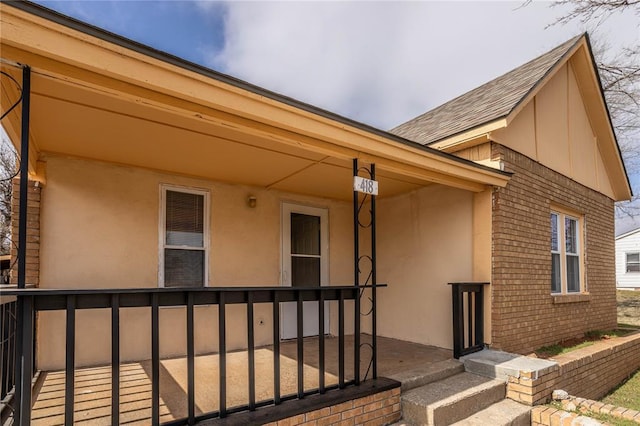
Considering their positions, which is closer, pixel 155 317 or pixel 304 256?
pixel 155 317

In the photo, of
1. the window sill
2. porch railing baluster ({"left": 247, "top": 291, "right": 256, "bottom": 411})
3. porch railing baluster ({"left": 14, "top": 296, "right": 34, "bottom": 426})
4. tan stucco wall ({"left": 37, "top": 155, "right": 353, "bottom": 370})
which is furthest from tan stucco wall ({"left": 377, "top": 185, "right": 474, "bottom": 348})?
porch railing baluster ({"left": 14, "top": 296, "right": 34, "bottom": 426})

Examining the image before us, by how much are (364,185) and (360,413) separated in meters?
2.07

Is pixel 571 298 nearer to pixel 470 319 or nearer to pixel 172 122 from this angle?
pixel 470 319

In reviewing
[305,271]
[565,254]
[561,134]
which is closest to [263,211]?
[305,271]

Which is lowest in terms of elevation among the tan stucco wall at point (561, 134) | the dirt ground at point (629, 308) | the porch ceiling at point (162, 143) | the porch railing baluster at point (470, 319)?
the dirt ground at point (629, 308)

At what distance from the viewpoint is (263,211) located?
5777 millimetres

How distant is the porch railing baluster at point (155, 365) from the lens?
92.7 inches

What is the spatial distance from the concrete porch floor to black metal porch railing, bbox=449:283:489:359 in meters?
0.28

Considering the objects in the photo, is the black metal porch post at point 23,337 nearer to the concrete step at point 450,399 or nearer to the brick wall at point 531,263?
the concrete step at point 450,399

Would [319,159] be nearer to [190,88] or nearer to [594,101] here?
[190,88]

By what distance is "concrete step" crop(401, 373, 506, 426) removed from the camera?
11.5ft

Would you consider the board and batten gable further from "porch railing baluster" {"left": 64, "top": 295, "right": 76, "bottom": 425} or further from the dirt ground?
"porch railing baluster" {"left": 64, "top": 295, "right": 76, "bottom": 425}

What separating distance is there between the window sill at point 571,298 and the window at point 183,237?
573cm

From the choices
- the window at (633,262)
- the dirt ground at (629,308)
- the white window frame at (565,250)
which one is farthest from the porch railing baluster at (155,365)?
the window at (633,262)
